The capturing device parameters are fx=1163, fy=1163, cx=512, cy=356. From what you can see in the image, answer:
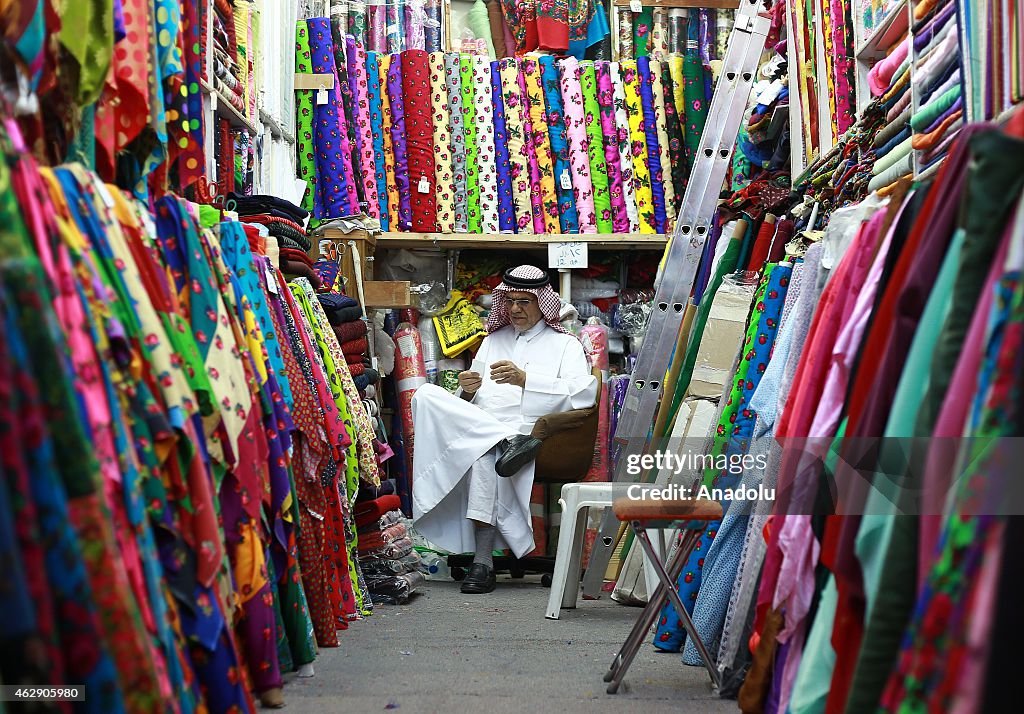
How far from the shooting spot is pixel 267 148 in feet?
18.5

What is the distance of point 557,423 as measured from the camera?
584 centimetres

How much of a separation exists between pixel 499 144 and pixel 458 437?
1.84 metres

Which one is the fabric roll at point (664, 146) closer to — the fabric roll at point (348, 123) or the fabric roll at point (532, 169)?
the fabric roll at point (532, 169)

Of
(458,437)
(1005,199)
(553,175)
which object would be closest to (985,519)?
(1005,199)

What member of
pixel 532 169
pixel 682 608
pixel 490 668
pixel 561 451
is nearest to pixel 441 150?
pixel 532 169

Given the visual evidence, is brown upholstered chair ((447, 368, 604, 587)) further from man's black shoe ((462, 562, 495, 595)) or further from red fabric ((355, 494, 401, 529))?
red fabric ((355, 494, 401, 529))

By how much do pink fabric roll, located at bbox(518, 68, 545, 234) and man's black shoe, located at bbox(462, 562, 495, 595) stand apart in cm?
206

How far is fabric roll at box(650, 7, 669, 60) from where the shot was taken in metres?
6.95

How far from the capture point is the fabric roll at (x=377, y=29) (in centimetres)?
694

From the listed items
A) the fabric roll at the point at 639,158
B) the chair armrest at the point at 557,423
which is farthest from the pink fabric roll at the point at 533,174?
the chair armrest at the point at 557,423

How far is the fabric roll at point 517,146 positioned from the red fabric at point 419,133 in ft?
1.47

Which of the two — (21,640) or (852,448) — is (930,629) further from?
(21,640)

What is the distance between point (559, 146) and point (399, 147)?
92 cm

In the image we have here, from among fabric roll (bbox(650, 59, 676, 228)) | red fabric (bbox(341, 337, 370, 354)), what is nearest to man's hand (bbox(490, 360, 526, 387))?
red fabric (bbox(341, 337, 370, 354))
